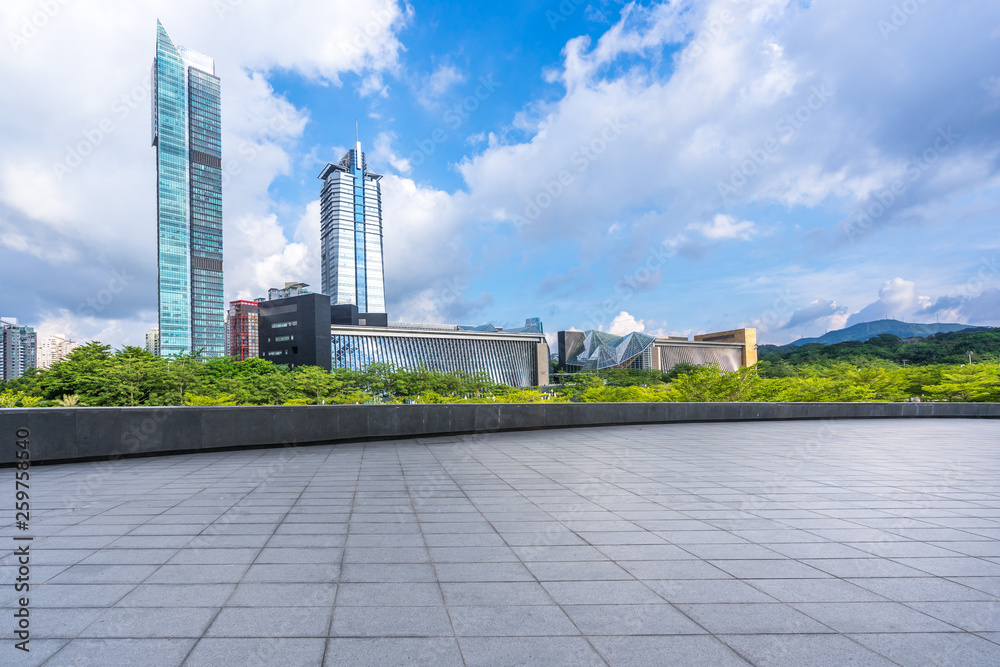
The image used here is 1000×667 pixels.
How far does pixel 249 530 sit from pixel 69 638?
182 cm

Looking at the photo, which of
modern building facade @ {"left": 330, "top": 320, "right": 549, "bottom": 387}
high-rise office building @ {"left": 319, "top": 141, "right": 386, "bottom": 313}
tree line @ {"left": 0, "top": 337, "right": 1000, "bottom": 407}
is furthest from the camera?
high-rise office building @ {"left": 319, "top": 141, "right": 386, "bottom": 313}

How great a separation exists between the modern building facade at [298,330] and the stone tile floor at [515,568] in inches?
3441

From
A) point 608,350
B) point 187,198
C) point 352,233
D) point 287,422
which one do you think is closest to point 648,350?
point 608,350

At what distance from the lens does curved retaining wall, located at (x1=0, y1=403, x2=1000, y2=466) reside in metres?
8.01

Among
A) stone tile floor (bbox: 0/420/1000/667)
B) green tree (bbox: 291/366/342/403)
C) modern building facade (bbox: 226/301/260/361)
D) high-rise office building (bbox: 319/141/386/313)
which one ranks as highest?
high-rise office building (bbox: 319/141/386/313)

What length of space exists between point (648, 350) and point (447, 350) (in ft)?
169

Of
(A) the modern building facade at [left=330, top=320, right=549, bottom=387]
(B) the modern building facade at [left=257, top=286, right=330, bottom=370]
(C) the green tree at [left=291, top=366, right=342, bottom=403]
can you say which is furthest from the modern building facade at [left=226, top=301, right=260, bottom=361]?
(C) the green tree at [left=291, top=366, right=342, bottom=403]

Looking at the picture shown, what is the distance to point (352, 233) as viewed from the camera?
177m

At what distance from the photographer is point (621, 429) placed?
1343cm

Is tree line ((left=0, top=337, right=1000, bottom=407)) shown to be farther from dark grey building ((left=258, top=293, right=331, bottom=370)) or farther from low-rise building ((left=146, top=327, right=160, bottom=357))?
low-rise building ((left=146, top=327, right=160, bottom=357))

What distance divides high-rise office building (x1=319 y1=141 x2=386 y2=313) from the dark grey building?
78332 millimetres

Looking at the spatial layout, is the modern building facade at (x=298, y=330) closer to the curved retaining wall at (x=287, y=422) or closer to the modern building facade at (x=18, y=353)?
the modern building facade at (x=18, y=353)

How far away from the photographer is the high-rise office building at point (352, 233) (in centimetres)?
17388

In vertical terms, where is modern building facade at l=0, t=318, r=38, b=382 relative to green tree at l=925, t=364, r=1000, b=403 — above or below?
above
